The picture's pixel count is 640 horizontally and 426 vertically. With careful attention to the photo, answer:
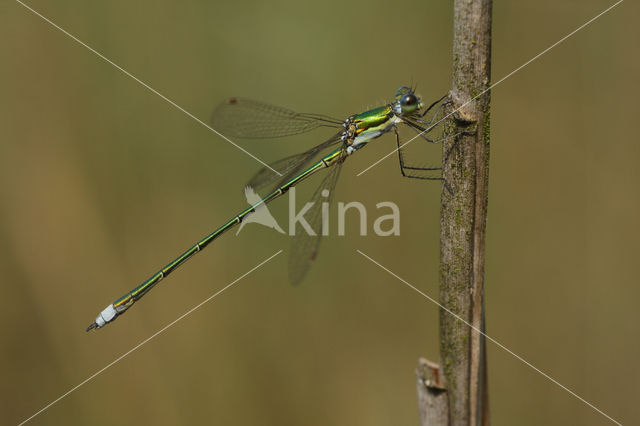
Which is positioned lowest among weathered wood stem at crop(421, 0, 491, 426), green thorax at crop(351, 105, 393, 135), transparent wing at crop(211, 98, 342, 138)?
weathered wood stem at crop(421, 0, 491, 426)

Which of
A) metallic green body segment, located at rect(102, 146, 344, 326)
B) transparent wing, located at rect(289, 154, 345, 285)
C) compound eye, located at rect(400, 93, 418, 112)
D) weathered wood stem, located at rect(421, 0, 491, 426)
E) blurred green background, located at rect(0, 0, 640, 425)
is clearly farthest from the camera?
blurred green background, located at rect(0, 0, 640, 425)

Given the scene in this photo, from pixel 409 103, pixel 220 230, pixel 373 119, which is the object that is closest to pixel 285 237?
pixel 220 230

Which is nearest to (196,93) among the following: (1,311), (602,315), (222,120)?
(222,120)

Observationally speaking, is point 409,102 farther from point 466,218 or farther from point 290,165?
point 466,218

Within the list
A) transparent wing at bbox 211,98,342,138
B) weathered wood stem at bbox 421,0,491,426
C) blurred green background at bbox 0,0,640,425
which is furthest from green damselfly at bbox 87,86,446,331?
weathered wood stem at bbox 421,0,491,426

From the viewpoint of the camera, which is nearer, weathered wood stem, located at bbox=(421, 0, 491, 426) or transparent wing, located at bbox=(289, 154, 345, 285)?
weathered wood stem, located at bbox=(421, 0, 491, 426)

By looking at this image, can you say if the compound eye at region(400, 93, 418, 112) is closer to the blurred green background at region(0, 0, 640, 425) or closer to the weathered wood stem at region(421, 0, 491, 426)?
the blurred green background at region(0, 0, 640, 425)

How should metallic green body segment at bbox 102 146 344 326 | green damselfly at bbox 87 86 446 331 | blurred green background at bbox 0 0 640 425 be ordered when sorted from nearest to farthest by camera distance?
green damselfly at bbox 87 86 446 331, metallic green body segment at bbox 102 146 344 326, blurred green background at bbox 0 0 640 425

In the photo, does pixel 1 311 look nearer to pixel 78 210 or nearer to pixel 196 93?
pixel 78 210
